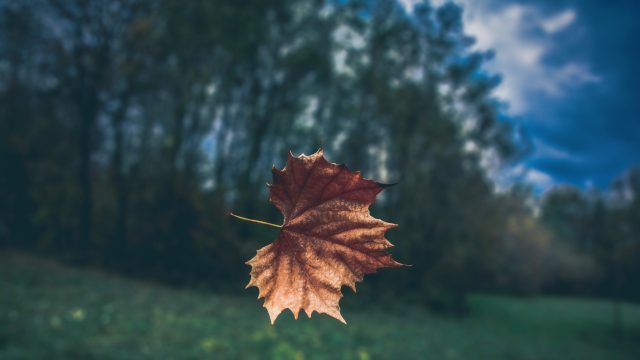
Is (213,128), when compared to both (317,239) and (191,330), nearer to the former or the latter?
(191,330)

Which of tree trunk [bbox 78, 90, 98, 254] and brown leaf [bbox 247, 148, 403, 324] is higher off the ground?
tree trunk [bbox 78, 90, 98, 254]

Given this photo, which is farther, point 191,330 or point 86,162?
point 86,162

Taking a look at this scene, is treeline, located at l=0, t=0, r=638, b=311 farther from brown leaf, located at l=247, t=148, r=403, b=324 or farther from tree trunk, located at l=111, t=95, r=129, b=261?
brown leaf, located at l=247, t=148, r=403, b=324

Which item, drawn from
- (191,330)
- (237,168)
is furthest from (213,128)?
(191,330)

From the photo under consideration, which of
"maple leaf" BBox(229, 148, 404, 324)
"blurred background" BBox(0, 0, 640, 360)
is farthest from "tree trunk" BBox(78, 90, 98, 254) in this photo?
"maple leaf" BBox(229, 148, 404, 324)

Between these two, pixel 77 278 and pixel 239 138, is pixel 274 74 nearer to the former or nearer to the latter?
pixel 239 138

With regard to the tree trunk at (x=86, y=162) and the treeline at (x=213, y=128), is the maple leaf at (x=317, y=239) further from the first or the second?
the tree trunk at (x=86, y=162)
